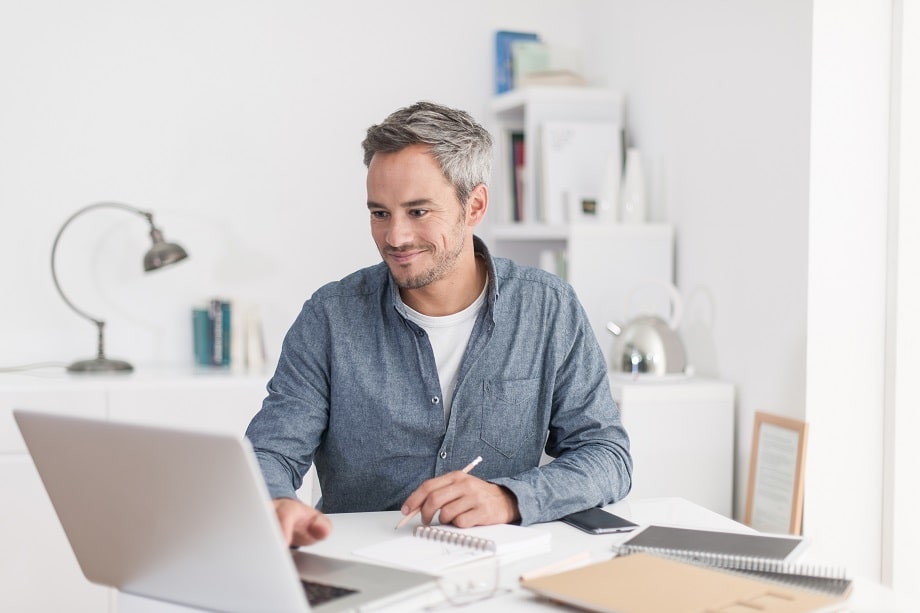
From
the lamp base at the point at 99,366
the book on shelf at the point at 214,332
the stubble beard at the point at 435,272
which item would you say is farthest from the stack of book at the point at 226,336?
the stubble beard at the point at 435,272

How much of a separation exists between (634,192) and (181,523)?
2.42 m

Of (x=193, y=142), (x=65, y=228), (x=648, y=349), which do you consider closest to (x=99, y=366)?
(x=65, y=228)

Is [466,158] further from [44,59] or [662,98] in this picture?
[44,59]

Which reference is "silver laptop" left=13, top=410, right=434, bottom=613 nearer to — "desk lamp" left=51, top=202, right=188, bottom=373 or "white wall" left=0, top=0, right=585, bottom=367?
"desk lamp" left=51, top=202, right=188, bottom=373

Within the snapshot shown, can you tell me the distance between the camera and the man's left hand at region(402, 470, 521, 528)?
142 cm

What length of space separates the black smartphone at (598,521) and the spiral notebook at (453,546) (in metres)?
0.08

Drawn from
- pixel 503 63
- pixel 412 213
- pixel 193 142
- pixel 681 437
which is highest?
pixel 503 63

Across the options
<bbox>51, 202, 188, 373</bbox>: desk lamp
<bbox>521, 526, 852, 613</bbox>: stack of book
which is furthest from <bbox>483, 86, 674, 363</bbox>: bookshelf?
<bbox>521, 526, 852, 613</bbox>: stack of book

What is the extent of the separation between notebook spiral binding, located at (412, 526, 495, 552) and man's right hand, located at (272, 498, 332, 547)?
151 millimetres

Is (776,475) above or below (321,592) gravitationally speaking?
below

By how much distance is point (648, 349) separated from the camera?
291cm

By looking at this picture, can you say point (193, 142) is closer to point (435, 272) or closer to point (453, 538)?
point (435, 272)

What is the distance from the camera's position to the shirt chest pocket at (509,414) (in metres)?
1.80

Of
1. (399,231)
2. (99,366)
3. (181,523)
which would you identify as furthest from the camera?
(99,366)
